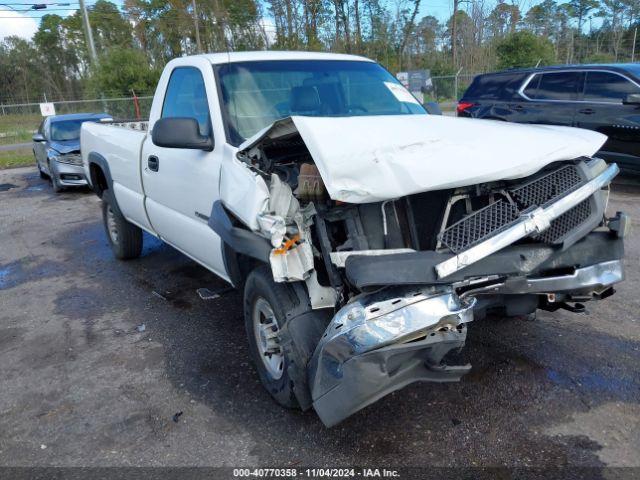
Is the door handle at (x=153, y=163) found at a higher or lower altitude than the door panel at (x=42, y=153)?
higher

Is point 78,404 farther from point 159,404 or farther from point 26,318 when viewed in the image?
point 26,318

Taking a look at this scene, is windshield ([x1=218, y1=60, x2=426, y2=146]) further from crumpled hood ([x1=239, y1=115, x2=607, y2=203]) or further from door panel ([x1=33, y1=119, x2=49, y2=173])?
door panel ([x1=33, y1=119, x2=49, y2=173])

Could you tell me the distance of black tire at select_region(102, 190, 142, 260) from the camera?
6.17 m

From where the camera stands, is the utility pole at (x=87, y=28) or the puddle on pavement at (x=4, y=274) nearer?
the puddle on pavement at (x=4, y=274)

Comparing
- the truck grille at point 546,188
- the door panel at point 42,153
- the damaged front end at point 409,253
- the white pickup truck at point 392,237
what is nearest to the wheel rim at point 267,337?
the white pickup truck at point 392,237

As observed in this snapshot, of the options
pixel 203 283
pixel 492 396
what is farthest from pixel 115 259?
pixel 492 396

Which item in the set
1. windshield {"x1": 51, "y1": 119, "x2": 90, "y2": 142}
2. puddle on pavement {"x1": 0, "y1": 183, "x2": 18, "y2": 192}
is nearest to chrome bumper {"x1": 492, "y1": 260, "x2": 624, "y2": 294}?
windshield {"x1": 51, "y1": 119, "x2": 90, "y2": 142}

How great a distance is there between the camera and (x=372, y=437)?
118 inches

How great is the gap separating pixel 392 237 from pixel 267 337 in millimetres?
1032

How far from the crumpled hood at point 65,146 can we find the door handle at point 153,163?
314 inches

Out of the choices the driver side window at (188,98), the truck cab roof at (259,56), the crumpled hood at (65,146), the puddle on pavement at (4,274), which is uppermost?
the truck cab roof at (259,56)

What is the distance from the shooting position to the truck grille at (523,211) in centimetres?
261

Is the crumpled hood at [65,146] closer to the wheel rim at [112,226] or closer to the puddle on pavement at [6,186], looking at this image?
the puddle on pavement at [6,186]

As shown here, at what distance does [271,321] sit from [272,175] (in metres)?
0.87
